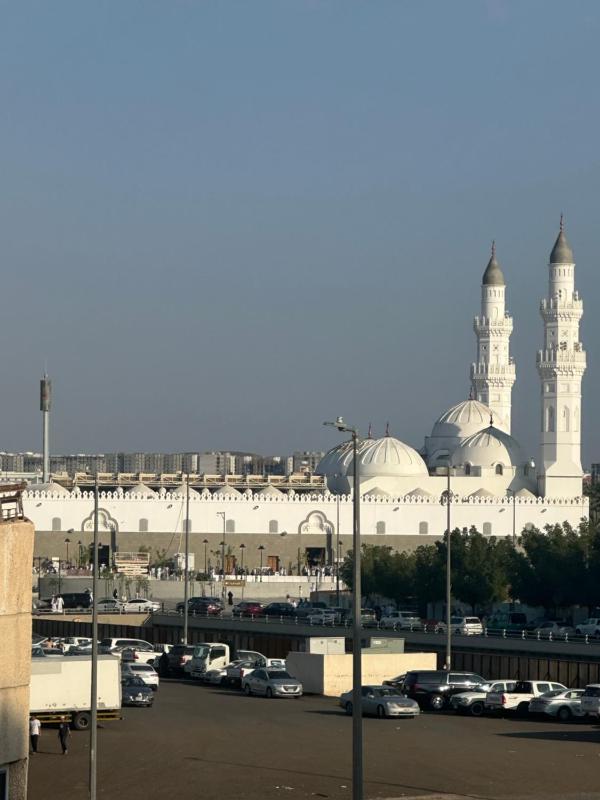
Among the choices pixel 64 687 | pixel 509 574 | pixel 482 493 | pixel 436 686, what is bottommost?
pixel 436 686

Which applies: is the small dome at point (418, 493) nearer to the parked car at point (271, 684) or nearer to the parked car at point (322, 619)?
the parked car at point (322, 619)

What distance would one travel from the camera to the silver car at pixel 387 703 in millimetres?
35969

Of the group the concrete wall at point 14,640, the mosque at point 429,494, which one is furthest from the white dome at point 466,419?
the concrete wall at point 14,640

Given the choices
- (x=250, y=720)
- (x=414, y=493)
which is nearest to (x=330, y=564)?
(x=414, y=493)

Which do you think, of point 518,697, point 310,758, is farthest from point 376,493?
point 310,758

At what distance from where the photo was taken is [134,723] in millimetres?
34875

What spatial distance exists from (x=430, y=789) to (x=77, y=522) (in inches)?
2978

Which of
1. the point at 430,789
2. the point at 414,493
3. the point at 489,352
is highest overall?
the point at 489,352

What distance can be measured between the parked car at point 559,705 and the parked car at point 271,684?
609 centimetres

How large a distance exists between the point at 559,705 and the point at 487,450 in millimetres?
77312

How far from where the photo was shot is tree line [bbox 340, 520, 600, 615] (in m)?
69.1

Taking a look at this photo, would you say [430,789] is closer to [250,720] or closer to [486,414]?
[250,720]

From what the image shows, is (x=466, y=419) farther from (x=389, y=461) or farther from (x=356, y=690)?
(x=356, y=690)

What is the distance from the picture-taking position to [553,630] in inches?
2192
